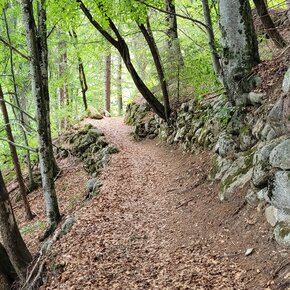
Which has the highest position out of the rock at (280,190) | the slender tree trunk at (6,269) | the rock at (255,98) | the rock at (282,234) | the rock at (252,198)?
the rock at (255,98)

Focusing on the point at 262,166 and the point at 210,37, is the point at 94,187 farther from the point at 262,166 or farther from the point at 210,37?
the point at 262,166

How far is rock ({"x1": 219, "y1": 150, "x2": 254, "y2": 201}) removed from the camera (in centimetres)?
576

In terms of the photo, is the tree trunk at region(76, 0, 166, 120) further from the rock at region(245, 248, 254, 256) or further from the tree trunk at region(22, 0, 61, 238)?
the rock at region(245, 248, 254, 256)

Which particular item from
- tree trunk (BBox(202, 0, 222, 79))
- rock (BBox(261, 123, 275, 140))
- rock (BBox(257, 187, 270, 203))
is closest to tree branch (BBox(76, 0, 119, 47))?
tree trunk (BBox(202, 0, 222, 79))

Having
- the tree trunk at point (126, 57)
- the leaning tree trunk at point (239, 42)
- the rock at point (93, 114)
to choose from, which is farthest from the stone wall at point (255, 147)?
the rock at point (93, 114)

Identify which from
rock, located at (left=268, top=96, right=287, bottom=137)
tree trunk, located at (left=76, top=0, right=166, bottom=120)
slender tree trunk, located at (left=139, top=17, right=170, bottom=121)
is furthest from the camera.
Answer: slender tree trunk, located at (left=139, top=17, right=170, bottom=121)

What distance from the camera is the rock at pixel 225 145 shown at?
677 cm

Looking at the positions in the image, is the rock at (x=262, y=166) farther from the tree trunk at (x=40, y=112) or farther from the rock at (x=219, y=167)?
the tree trunk at (x=40, y=112)

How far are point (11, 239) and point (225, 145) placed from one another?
5.03 m

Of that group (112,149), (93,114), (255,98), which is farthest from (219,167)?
(93,114)

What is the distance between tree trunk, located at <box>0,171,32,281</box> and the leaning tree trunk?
5.48 meters

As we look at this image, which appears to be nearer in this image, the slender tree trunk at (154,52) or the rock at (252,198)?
the rock at (252,198)

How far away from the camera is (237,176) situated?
6031mm

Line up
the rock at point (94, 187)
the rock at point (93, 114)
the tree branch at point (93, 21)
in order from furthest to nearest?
the rock at point (93, 114), the tree branch at point (93, 21), the rock at point (94, 187)
